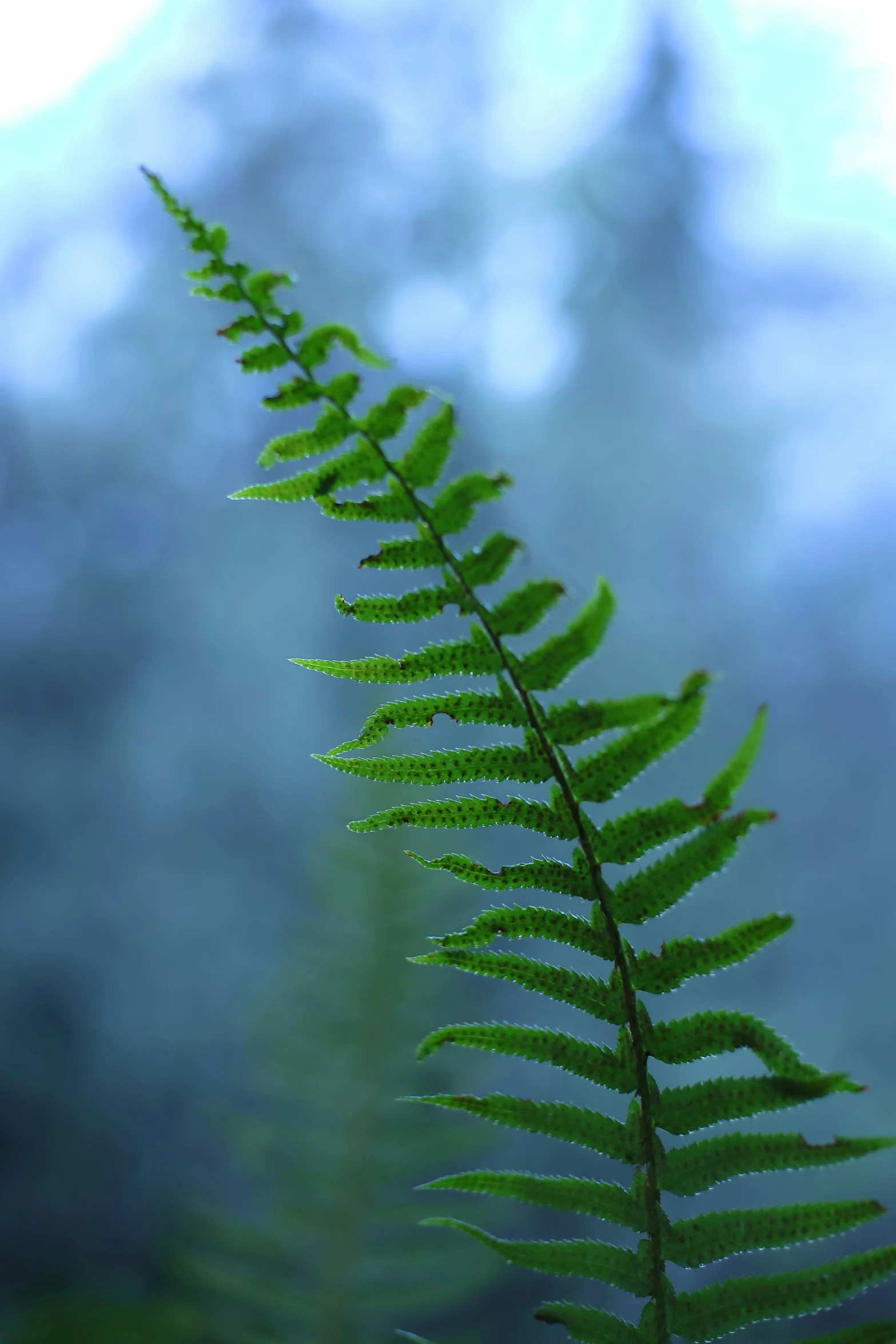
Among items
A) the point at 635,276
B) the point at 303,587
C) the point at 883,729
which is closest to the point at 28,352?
the point at 303,587

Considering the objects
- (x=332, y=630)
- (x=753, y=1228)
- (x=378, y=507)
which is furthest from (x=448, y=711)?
(x=332, y=630)

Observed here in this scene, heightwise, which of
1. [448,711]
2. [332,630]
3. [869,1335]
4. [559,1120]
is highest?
[332,630]

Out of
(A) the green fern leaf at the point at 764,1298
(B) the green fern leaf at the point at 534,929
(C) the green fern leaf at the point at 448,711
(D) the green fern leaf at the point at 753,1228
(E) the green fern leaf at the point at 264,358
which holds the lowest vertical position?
(A) the green fern leaf at the point at 764,1298

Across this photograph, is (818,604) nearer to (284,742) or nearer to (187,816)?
(284,742)

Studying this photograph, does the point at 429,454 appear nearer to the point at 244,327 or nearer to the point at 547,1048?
the point at 244,327

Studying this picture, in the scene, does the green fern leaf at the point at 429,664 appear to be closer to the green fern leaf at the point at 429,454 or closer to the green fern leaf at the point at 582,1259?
the green fern leaf at the point at 429,454

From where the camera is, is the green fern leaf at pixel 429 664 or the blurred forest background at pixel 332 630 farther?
the blurred forest background at pixel 332 630

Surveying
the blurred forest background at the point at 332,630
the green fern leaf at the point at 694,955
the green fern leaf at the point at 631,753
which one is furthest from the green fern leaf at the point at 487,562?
the blurred forest background at the point at 332,630
